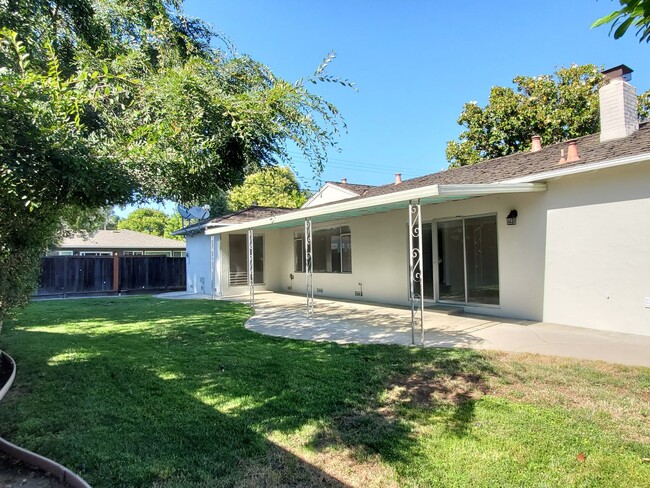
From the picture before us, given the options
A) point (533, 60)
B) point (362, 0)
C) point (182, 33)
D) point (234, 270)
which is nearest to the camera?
point (182, 33)

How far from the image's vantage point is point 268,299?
14141 millimetres

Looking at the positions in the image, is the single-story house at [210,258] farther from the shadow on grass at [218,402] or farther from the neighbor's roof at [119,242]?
the neighbor's roof at [119,242]

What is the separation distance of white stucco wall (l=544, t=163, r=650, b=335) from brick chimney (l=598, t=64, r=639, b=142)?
1.91m

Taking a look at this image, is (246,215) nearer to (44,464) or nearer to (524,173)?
(524,173)

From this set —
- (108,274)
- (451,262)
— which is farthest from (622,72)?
(108,274)

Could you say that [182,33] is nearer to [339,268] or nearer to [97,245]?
[339,268]

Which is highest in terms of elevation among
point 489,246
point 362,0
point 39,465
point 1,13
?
point 362,0

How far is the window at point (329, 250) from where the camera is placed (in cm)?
1355

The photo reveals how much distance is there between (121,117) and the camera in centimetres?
454

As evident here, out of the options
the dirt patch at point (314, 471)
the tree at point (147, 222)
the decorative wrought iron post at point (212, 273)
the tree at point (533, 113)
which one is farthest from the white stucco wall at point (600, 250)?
the tree at point (147, 222)

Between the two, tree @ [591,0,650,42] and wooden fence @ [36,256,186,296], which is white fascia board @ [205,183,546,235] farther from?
wooden fence @ [36,256,186,296]

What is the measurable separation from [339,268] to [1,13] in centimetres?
1119

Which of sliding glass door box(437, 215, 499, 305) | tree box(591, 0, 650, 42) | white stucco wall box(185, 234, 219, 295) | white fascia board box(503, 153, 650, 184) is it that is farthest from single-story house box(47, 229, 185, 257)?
tree box(591, 0, 650, 42)

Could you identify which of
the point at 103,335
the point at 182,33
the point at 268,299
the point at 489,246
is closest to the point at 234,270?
the point at 268,299
